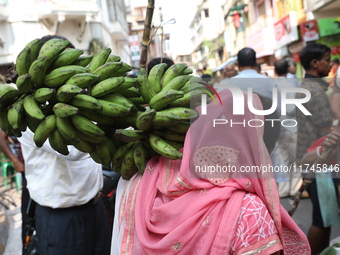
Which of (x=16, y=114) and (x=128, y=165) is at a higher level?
(x=16, y=114)

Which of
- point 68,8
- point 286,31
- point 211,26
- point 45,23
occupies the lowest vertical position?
point 286,31

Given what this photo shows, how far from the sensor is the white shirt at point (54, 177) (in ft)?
8.27

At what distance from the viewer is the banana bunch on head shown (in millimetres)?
1634

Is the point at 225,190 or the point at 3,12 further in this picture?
the point at 3,12

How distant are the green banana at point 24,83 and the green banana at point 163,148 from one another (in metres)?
0.54

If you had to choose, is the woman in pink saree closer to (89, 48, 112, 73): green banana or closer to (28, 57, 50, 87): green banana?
(89, 48, 112, 73): green banana

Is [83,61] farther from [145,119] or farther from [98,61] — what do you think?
[145,119]

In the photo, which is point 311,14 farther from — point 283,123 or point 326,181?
point 283,123

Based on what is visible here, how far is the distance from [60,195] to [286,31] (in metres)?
12.6

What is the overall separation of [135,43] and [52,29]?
445 cm

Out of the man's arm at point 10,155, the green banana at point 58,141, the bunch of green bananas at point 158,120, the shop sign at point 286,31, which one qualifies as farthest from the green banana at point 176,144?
the shop sign at point 286,31

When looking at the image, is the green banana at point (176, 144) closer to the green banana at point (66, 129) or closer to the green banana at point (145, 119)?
the green banana at point (145, 119)

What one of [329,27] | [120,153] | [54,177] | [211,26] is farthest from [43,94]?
[211,26]

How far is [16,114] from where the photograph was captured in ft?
5.44
